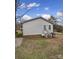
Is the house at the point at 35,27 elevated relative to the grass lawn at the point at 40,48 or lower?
elevated

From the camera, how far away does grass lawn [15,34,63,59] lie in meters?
1.61

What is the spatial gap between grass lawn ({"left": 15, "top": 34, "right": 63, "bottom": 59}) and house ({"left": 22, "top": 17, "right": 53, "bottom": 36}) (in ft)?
0.25

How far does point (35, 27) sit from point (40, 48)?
0.24m

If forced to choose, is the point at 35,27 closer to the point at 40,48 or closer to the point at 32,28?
the point at 32,28

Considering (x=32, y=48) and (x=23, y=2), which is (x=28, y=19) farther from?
(x=32, y=48)

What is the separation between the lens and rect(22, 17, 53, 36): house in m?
1.61

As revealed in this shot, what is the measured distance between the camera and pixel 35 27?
1.62 metres

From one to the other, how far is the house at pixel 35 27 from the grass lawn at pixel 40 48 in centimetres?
7

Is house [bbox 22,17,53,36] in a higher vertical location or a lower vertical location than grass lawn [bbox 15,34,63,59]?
higher

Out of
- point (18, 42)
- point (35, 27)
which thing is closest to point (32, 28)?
point (35, 27)

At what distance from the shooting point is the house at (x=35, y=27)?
5.29 feet
